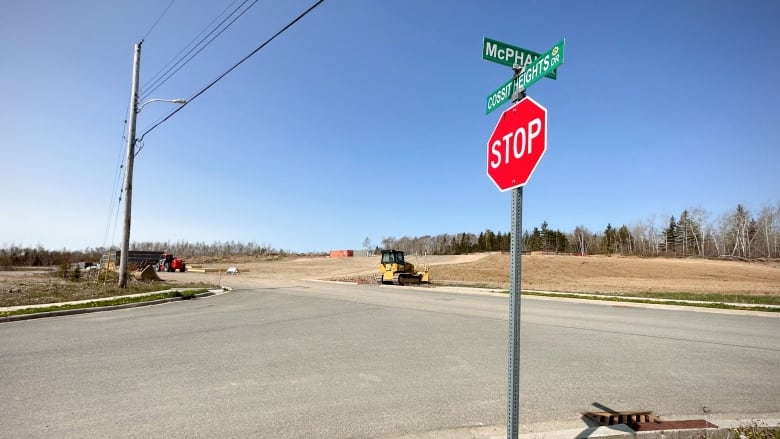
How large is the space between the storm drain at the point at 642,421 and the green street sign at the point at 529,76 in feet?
12.1

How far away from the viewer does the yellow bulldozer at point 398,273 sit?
106ft

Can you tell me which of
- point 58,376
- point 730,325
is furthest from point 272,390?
point 730,325

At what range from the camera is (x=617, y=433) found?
13.8 feet

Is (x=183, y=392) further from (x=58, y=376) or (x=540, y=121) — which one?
(x=540, y=121)

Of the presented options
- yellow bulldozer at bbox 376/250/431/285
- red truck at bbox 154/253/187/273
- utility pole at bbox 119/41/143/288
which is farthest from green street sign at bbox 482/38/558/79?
red truck at bbox 154/253/187/273

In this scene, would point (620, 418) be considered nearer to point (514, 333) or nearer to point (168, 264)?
point (514, 333)

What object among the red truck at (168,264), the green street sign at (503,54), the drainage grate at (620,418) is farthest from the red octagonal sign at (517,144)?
the red truck at (168,264)

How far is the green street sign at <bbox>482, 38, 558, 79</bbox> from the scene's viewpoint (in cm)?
396

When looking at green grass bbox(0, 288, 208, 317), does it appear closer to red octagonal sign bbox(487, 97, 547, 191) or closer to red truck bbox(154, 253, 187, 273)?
red octagonal sign bbox(487, 97, 547, 191)

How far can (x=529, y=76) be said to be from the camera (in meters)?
3.57

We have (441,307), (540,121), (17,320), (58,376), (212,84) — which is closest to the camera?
(540,121)

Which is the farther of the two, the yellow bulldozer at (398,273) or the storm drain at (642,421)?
the yellow bulldozer at (398,273)

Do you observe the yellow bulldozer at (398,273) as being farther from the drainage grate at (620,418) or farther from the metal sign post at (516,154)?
the metal sign post at (516,154)

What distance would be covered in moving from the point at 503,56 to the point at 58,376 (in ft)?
25.2
